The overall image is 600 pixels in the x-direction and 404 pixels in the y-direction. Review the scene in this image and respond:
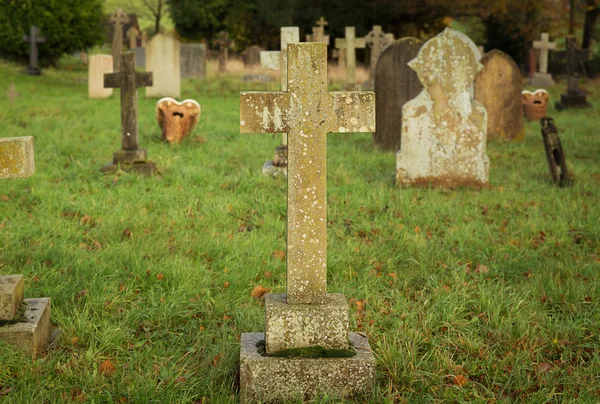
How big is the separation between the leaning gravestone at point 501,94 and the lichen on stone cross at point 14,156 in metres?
9.23

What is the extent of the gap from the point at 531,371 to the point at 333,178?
4.99 m

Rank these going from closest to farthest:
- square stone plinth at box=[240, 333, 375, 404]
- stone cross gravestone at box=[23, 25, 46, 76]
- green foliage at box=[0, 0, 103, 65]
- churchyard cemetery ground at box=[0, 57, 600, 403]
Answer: square stone plinth at box=[240, 333, 375, 404]
churchyard cemetery ground at box=[0, 57, 600, 403]
stone cross gravestone at box=[23, 25, 46, 76]
green foliage at box=[0, 0, 103, 65]

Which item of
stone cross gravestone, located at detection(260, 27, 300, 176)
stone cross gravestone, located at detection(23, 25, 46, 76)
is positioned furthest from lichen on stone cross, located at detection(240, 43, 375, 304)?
stone cross gravestone, located at detection(23, 25, 46, 76)

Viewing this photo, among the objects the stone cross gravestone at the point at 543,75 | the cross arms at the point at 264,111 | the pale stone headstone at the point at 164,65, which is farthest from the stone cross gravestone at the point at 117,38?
the cross arms at the point at 264,111

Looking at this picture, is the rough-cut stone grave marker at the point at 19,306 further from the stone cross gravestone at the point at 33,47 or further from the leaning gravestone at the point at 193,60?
the stone cross gravestone at the point at 33,47

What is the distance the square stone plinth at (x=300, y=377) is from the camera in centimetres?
330

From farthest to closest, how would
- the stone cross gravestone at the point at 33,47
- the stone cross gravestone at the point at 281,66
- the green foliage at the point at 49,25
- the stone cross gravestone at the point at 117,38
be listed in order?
1. the green foliage at the point at 49,25
2. the stone cross gravestone at the point at 33,47
3. the stone cross gravestone at the point at 117,38
4. the stone cross gravestone at the point at 281,66

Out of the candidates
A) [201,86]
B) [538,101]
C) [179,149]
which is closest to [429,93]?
[179,149]

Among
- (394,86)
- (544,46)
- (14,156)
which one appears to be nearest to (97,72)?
(394,86)

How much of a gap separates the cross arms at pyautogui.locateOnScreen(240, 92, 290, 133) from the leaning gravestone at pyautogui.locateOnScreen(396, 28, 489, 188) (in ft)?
16.1

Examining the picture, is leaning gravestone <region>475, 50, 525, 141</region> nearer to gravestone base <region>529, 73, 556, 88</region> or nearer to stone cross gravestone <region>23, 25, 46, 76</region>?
gravestone base <region>529, 73, 556, 88</region>

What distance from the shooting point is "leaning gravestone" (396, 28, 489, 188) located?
7914mm

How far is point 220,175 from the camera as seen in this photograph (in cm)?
837

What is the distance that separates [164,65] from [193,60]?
691 centimetres
